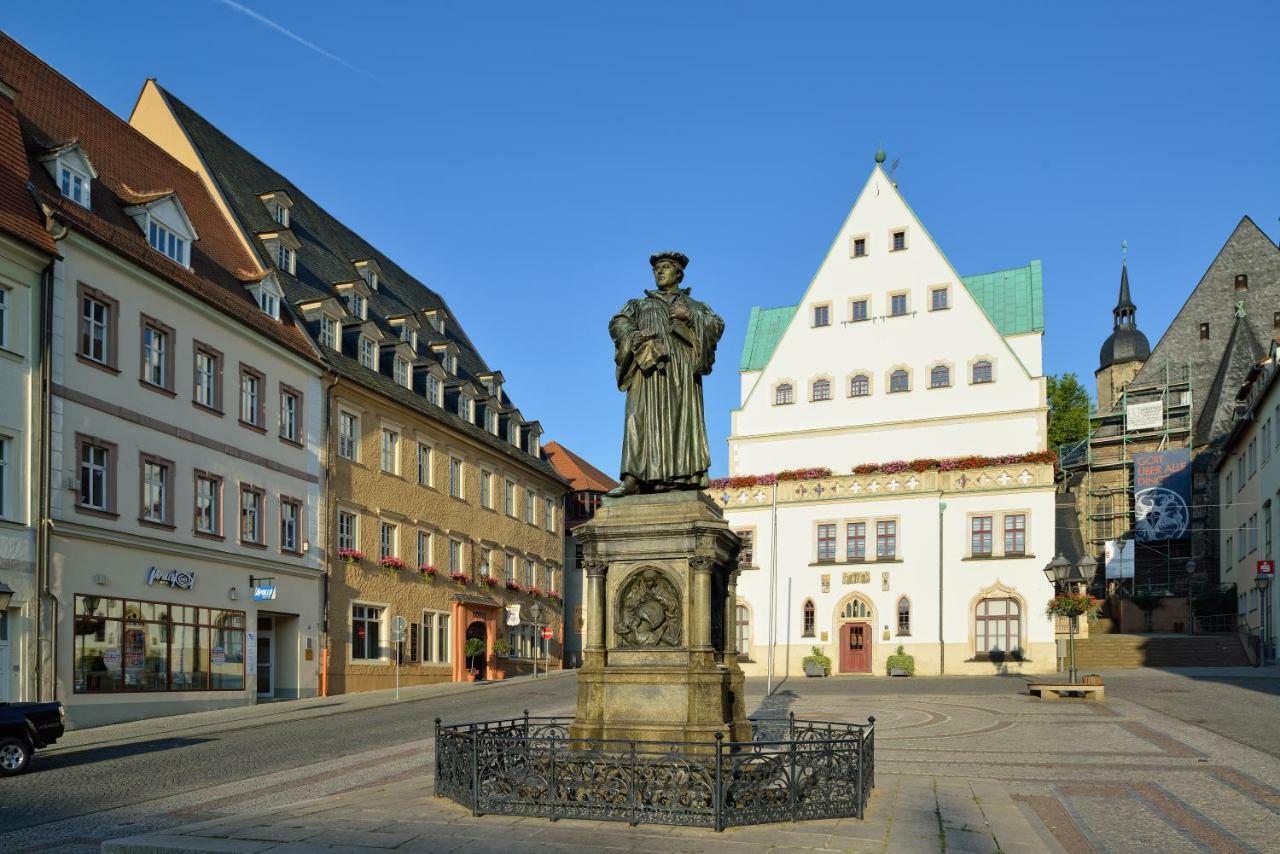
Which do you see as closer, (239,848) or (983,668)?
(239,848)

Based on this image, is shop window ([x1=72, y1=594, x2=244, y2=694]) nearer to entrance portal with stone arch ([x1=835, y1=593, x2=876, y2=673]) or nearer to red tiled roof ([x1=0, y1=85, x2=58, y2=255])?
red tiled roof ([x1=0, y1=85, x2=58, y2=255])

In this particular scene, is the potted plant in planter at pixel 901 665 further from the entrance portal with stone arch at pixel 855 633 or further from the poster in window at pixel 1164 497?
the poster in window at pixel 1164 497

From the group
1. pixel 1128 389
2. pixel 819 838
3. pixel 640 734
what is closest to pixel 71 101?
pixel 640 734

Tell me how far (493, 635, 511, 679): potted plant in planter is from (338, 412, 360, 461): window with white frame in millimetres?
10647

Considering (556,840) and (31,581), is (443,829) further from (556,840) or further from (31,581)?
(31,581)

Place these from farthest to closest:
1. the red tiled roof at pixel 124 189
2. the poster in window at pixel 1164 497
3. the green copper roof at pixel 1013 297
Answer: the poster in window at pixel 1164 497 < the green copper roof at pixel 1013 297 < the red tiled roof at pixel 124 189

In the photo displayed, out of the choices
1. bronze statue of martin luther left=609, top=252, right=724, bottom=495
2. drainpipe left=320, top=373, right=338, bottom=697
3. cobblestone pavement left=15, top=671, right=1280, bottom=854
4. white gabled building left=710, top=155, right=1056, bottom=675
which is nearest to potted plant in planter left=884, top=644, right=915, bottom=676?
white gabled building left=710, top=155, right=1056, bottom=675

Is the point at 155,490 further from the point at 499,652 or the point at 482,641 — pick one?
the point at 482,641

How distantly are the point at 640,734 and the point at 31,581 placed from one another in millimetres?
16473

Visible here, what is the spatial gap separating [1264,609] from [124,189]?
128 feet

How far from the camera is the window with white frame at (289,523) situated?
32062mm

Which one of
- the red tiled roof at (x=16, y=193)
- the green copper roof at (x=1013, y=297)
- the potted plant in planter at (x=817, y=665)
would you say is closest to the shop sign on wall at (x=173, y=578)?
the red tiled roof at (x=16, y=193)

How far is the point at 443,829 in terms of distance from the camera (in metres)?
9.38

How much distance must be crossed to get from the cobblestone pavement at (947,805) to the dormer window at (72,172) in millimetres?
14897
